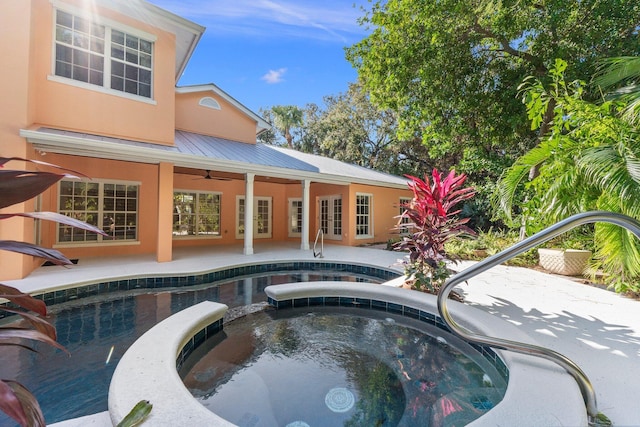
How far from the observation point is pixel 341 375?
3.06 m

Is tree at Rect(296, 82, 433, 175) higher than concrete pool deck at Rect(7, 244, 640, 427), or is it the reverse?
tree at Rect(296, 82, 433, 175)

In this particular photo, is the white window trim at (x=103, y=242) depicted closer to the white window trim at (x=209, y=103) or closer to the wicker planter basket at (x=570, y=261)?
the white window trim at (x=209, y=103)

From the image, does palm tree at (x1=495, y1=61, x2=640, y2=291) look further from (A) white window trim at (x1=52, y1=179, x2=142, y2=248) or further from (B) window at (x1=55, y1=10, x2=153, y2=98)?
(A) white window trim at (x1=52, y1=179, x2=142, y2=248)

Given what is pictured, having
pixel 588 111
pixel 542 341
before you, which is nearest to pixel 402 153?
pixel 588 111

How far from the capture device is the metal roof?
6.42 meters

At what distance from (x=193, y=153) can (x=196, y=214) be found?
13.6 ft

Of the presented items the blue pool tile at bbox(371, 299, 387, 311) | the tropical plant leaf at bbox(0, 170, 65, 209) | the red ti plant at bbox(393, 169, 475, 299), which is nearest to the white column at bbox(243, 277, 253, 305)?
the blue pool tile at bbox(371, 299, 387, 311)

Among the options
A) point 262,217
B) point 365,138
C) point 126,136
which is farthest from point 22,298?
point 365,138

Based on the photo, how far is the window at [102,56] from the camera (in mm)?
7086

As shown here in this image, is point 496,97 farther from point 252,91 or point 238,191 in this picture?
point 252,91

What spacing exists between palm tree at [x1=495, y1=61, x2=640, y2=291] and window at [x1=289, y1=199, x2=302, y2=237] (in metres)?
9.98

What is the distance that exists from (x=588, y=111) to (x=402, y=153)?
616 inches

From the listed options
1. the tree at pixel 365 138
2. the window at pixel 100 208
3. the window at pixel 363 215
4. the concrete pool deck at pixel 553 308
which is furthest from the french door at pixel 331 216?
the tree at pixel 365 138

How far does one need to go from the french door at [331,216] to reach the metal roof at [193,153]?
1478mm
